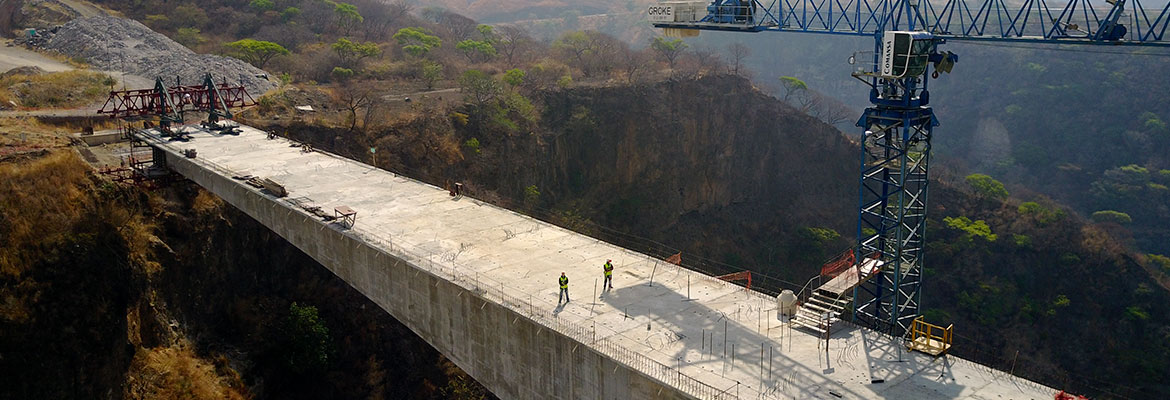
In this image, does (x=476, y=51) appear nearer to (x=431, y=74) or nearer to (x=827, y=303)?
(x=431, y=74)

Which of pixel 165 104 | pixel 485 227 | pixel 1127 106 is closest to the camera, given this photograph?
pixel 485 227

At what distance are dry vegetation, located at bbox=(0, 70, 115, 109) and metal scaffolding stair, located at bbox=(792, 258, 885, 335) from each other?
50111mm

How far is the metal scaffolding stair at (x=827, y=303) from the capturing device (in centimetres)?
2439

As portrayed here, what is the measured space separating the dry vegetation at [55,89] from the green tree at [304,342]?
25.5 metres

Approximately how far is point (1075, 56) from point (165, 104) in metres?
125

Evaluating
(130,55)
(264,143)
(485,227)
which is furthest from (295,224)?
(130,55)

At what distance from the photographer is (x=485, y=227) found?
3425cm

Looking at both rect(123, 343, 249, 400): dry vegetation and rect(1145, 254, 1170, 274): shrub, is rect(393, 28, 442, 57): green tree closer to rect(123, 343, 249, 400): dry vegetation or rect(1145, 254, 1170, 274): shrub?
rect(123, 343, 249, 400): dry vegetation

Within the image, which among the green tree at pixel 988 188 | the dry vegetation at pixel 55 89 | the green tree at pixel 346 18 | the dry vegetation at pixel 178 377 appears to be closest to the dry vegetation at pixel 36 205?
the dry vegetation at pixel 178 377

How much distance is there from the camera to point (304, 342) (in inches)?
1590

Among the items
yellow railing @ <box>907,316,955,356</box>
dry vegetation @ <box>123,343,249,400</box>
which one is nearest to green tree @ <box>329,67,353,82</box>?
dry vegetation @ <box>123,343,249,400</box>

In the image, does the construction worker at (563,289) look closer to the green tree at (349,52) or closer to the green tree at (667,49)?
the green tree at (349,52)

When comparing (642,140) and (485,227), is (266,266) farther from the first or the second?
(642,140)

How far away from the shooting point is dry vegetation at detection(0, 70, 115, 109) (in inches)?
2047
